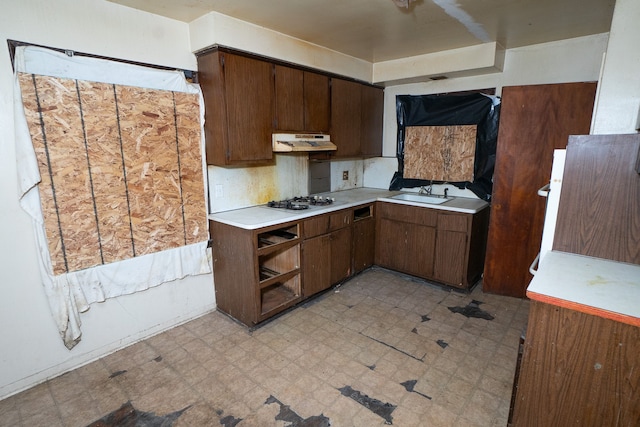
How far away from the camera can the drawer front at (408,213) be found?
3.37 meters

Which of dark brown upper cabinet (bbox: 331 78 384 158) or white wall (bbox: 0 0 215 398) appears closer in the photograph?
white wall (bbox: 0 0 215 398)

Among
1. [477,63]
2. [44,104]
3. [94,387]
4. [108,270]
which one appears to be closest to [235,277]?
[108,270]

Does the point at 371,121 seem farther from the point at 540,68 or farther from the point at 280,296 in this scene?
the point at 280,296

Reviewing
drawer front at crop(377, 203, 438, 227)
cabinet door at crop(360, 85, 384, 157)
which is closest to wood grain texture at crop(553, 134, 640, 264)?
drawer front at crop(377, 203, 438, 227)

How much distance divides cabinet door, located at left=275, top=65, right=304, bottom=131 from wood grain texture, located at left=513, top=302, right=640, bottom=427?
2431mm

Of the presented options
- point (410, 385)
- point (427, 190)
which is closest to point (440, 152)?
point (427, 190)

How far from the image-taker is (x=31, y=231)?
2033 mm

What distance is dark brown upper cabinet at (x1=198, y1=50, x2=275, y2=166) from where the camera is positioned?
8.30 ft

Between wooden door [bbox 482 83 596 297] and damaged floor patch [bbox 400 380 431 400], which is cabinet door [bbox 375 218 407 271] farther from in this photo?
damaged floor patch [bbox 400 380 431 400]

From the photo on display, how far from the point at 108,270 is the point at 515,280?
3583 mm

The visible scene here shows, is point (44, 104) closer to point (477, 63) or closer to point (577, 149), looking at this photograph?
point (577, 149)

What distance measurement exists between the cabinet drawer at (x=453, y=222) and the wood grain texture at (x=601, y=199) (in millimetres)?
1420

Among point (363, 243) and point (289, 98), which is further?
point (363, 243)

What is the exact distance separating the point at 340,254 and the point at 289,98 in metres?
1.62
